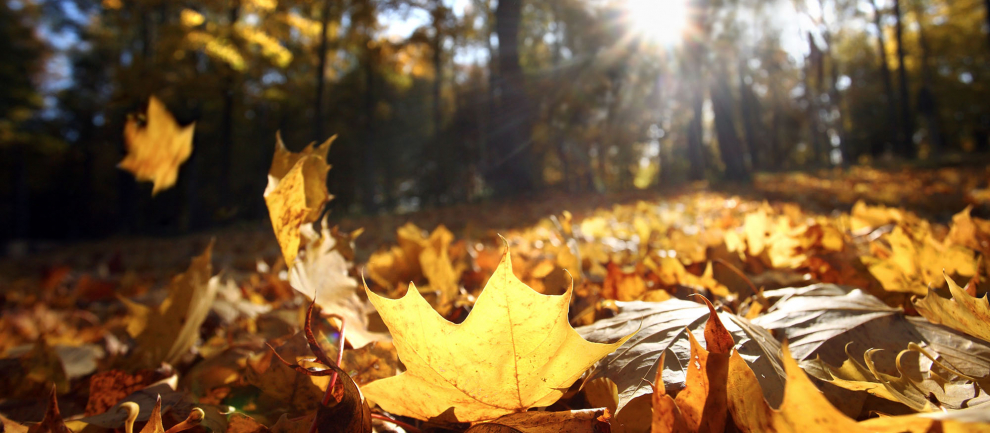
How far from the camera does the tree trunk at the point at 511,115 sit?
9250mm

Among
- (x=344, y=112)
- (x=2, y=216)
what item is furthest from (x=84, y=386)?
A: (x=2, y=216)

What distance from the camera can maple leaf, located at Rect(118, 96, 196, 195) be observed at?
671 millimetres

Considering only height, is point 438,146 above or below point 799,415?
above

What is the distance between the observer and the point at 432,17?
12406 millimetres

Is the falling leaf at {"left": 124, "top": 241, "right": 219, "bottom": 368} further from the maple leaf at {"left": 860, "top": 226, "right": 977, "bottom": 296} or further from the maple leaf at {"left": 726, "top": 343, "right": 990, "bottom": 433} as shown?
the maple leaf at {"left": 860, "top": 226, "right": 977, "bottom": 296}

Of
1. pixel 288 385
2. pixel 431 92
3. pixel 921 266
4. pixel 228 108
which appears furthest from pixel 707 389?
pixel 431 92

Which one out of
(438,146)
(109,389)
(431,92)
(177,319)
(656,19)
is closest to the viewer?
(109,389)

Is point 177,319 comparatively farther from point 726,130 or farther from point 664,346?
point 726,130

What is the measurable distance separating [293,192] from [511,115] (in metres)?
9.75

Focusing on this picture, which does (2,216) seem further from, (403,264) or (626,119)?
(403,264)

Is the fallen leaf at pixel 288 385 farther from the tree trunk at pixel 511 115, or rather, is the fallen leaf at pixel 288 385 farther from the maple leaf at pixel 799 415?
the tree trunk at pixel 511 115

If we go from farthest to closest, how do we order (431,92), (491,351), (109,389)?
1. (431,92)
2. (109,389)
3. (491,351)

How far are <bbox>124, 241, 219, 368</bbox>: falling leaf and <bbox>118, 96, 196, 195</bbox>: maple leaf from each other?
0.46 feet

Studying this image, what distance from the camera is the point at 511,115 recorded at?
32.9 feet
